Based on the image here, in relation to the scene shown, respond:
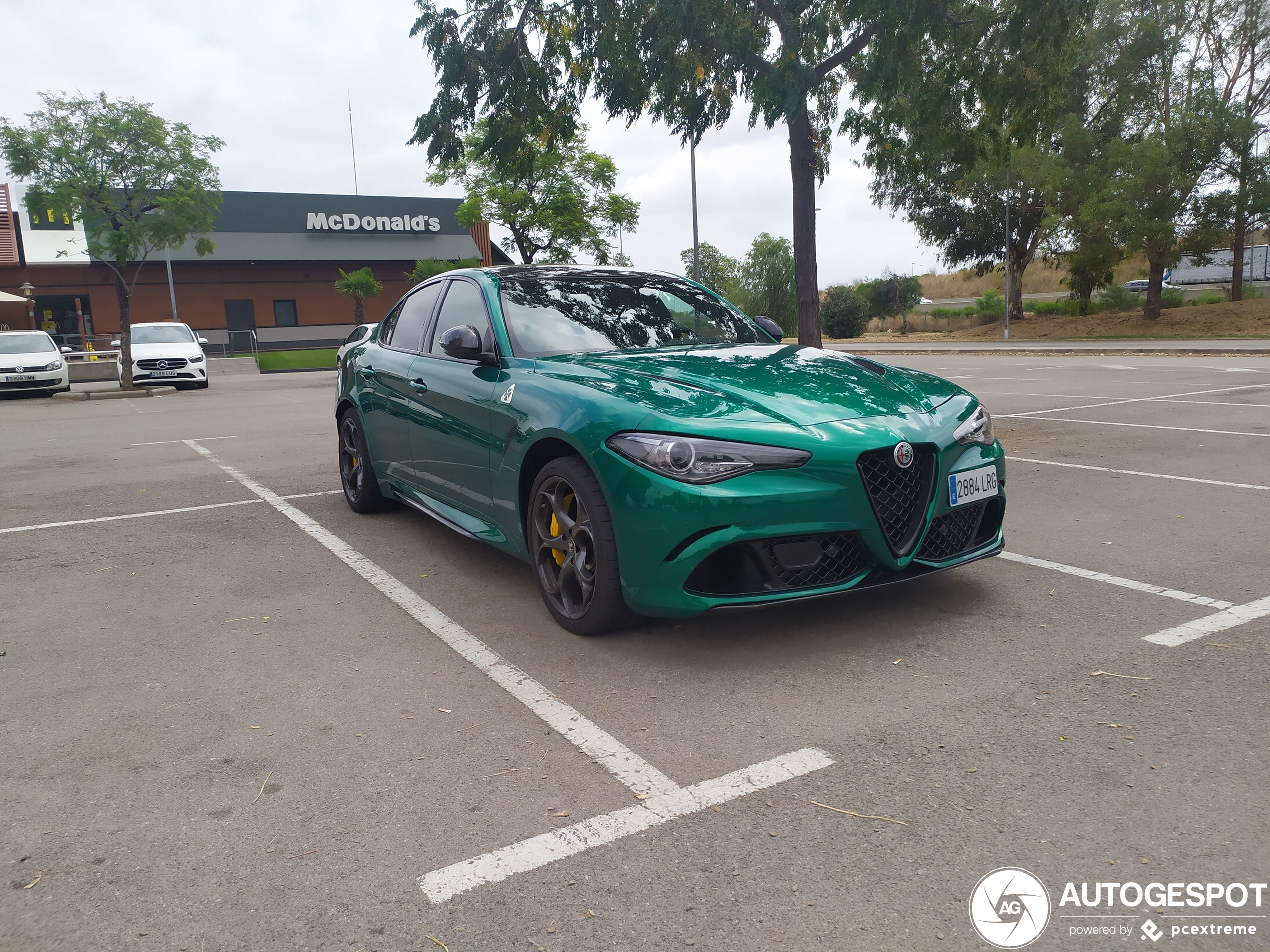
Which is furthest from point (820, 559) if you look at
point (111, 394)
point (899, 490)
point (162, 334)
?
point (162, 334)

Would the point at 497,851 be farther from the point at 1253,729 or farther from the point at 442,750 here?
the point at 1253,729

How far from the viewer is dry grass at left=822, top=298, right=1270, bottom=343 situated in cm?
3100

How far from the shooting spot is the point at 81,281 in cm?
4209

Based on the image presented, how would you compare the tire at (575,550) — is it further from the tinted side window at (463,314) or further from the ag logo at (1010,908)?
the ag logo at (1010,908)

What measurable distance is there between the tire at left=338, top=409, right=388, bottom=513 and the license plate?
3906 mm

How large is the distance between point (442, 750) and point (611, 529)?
1.09m

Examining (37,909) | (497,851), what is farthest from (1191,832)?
(37,909)

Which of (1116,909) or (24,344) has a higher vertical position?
(24,344)

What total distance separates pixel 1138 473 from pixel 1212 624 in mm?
3836

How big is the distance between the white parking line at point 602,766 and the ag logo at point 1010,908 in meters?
0.68

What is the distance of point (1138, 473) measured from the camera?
7.51 metres

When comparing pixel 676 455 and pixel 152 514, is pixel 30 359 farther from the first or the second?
pixel 676 455

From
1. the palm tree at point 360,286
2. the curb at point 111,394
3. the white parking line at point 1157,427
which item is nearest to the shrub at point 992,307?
the palm tree at point 360,286

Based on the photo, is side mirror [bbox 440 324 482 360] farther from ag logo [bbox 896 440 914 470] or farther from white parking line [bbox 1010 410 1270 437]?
white parking line [bbox 1010 410 1270 437]
